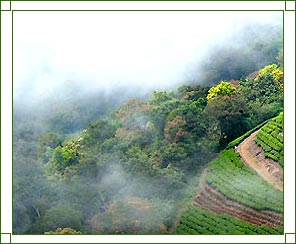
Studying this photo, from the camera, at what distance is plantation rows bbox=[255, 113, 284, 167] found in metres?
17.2

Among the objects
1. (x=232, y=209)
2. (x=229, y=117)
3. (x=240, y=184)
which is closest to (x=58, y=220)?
(x=232, y=209)

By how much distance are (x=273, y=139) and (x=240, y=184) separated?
1.54 m

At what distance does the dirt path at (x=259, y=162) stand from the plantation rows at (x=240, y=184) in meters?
0.14

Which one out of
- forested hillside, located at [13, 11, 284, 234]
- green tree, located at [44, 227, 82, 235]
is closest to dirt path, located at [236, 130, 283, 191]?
forested hillside, located at [13, 11, 284, 234]

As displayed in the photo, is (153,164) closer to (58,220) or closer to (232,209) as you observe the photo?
(232,209)

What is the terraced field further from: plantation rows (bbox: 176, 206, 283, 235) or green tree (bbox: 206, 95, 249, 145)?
green tree (bbox: 206, 95, 249, 145)

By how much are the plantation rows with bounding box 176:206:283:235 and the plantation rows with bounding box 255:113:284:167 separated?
1735mm

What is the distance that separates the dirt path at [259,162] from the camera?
55.1 ft

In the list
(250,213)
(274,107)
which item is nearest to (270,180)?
(250,213)

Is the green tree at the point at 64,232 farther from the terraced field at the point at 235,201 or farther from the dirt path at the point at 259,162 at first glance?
the dirt path at the point at 259,162

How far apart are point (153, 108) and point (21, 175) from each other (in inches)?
150

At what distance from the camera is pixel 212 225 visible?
16.4 m

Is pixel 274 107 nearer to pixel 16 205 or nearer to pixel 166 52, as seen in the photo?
pixel 166 52

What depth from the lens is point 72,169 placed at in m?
17.7
